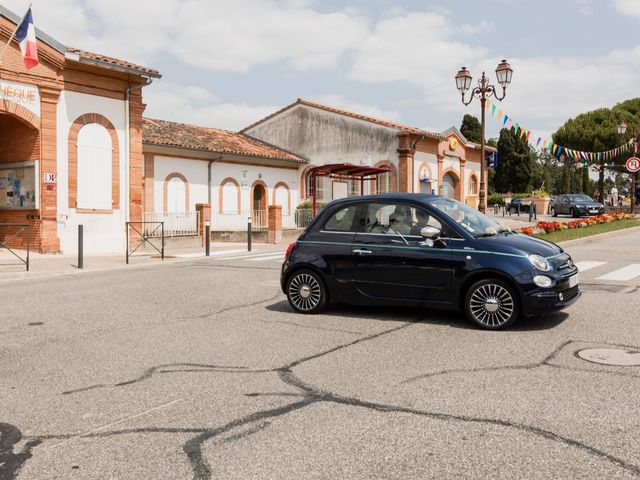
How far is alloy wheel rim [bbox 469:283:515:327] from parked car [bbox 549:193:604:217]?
3495 centimetres

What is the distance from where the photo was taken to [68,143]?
1831 centimetres

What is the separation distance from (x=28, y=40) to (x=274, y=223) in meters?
11.6

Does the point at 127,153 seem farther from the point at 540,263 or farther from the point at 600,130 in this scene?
the point at 600,130

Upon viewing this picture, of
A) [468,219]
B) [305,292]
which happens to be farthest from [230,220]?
[468,219]

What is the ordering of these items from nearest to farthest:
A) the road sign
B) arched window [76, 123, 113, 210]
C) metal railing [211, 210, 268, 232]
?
arched window [76, 123, 113, 210] < metal railing [211, 210, 268, 232] < the road sign

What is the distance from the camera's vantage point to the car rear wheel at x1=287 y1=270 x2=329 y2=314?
776cm

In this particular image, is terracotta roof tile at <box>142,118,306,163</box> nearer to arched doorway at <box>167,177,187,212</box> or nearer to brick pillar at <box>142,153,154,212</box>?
brick pillar at <box>142,153,154,212</box>

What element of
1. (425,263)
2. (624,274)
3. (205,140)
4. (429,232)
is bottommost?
(624,274)

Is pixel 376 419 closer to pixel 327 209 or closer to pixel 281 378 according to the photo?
pixel 281 378

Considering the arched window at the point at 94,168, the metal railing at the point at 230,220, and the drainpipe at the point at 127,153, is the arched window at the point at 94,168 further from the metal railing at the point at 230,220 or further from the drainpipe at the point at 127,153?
the metal railing at the point at 230,220

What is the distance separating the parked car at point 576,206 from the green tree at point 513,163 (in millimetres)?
26275

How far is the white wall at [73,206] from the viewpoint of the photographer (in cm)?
1816

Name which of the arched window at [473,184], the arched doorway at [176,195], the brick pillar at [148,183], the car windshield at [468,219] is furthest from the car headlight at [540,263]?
the arched window at [473,184]

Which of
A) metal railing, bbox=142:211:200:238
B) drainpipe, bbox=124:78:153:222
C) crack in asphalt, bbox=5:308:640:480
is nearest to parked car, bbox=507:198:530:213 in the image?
metal railing, bbox=142:211:200:238
